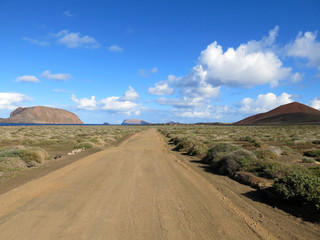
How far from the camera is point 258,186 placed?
8.21m

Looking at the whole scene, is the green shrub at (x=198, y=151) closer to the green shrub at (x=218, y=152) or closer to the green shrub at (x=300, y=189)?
the green shrub at (x=218, y=152)

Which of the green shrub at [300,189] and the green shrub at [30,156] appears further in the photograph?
the green shrub at [30,156]

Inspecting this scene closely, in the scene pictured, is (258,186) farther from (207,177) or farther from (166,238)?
(166,238)

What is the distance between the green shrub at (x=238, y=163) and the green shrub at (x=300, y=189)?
136 inches

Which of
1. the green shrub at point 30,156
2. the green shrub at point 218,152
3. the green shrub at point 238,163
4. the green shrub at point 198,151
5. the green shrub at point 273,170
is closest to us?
the green shrub at point 273,170

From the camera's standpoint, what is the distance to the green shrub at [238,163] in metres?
10.5

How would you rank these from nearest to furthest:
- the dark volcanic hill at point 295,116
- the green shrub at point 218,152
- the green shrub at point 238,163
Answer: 1. the green shrub at point 238,163
2. the green shrub at point 218,152
3. the dark volcanic hill at point 295,116

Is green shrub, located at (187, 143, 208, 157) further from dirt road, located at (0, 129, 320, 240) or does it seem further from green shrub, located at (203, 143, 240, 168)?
dirt road, located at (0, 129, 320, 240)

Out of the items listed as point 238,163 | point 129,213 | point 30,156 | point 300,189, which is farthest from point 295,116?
point 129,213

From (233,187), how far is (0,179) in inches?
383

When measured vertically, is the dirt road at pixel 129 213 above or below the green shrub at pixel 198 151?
below

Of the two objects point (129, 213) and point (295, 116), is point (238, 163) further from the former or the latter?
point (295, 116)

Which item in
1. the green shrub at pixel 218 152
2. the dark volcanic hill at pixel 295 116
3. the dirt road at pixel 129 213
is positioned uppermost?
the dark volcanic hill at pixel 295 116

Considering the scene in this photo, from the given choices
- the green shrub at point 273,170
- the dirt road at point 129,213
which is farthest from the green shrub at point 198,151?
the dirt road at point 129,213
